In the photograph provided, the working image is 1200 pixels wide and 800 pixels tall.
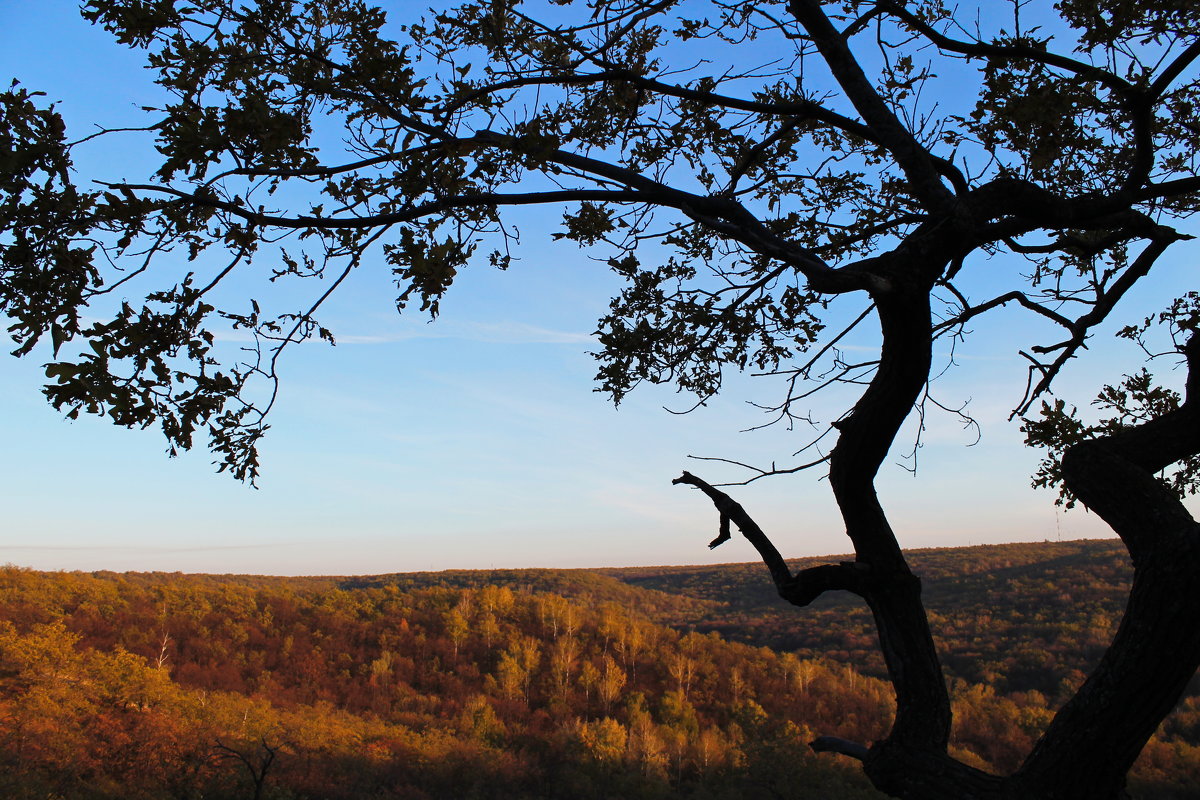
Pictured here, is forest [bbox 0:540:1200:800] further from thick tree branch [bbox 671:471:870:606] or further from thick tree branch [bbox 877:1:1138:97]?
thick tree branch [bbox 877:1:1138:97]

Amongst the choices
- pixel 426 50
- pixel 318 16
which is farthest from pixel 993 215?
pixel 318 16

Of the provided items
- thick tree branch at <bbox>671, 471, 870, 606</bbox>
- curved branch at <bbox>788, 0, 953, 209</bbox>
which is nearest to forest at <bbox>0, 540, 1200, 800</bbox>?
thick tree branch at <bbox>671, 471, 870, 606</bbox>

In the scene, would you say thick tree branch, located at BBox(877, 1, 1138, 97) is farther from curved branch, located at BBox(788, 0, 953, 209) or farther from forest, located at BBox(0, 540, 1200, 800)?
forest, located at BBox(0, 540, 1200, 800)

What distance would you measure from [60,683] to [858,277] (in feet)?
229

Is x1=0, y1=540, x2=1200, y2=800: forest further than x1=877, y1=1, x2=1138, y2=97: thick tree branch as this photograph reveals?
Yes

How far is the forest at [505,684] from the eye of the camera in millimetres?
55406

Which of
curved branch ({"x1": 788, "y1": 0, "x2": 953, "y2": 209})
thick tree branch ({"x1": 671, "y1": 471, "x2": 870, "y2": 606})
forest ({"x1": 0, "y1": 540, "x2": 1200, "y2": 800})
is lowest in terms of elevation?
forest ({"x1": 0, "y1": 540, "x2": 1200, "y2": 800})

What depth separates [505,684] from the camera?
99125mm

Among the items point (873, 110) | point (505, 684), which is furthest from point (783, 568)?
point (505, 684)

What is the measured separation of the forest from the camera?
55406mm

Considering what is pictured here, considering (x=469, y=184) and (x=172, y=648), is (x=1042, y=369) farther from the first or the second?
(x=172, y=648)

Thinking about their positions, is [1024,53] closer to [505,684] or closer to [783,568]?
[783,568]

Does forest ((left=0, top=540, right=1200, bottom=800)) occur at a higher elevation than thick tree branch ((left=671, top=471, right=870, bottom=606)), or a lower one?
lower

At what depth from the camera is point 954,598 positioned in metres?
97.4
